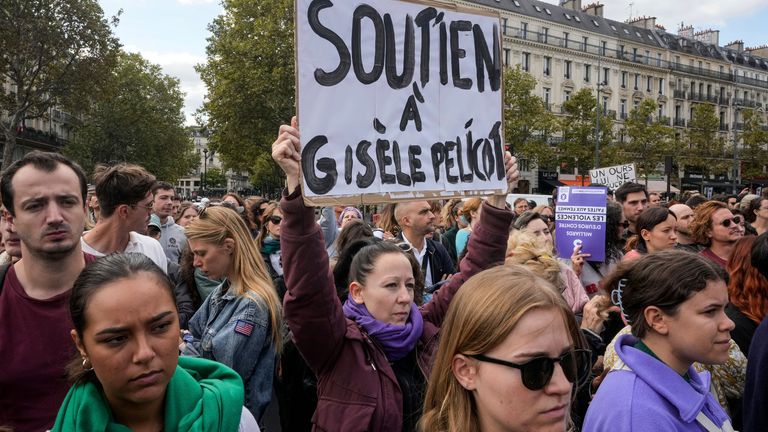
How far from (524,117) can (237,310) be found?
4412 cm

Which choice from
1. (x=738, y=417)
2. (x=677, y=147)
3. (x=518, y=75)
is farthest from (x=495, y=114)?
(x=677, y=147)

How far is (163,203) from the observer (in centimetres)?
754

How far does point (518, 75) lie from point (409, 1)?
145ft

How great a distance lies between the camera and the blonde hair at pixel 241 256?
3.51 meters

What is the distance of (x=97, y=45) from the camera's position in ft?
90.2

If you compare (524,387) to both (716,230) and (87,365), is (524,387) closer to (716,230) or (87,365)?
(87,365)

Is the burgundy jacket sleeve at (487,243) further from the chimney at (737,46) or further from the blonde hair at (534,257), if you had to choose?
the chimney at (737,46)

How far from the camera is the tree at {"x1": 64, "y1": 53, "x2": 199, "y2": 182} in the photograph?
48719 mm

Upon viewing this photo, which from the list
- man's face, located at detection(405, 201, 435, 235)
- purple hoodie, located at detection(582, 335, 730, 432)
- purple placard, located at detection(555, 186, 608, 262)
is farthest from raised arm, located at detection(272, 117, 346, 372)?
purple placard, located at detection(555, 186, 608, 262)

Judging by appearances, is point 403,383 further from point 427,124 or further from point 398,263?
point 427,124

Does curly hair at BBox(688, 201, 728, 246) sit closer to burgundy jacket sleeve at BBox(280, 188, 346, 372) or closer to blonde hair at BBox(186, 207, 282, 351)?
blonde hair at BBox(186, 207, 282, 351)

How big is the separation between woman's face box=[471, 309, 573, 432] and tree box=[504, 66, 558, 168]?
43169 mm

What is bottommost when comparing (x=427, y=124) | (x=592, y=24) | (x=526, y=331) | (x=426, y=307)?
A: (x=426, y=307)

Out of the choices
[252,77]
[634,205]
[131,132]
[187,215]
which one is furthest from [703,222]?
[131,132]
